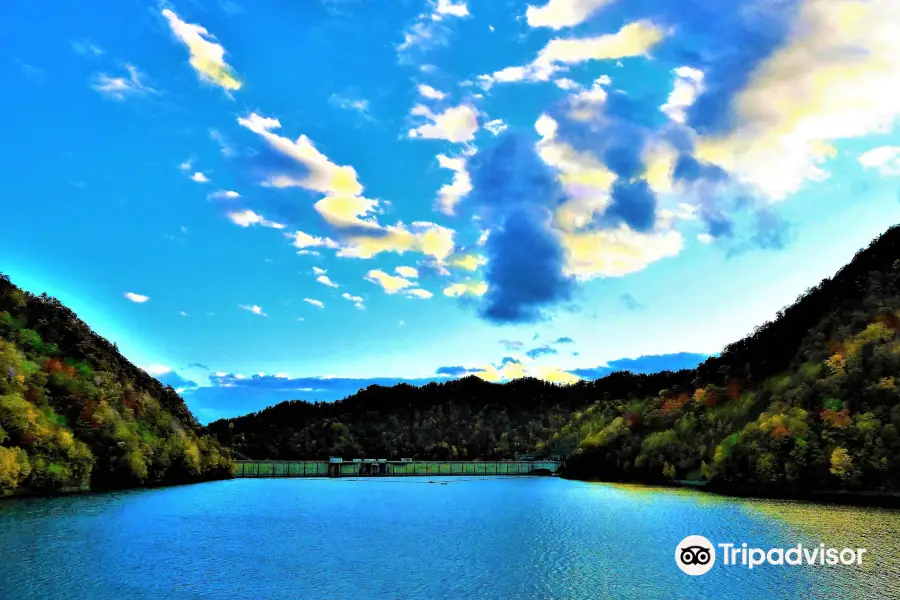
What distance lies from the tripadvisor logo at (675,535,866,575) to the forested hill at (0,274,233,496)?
111m

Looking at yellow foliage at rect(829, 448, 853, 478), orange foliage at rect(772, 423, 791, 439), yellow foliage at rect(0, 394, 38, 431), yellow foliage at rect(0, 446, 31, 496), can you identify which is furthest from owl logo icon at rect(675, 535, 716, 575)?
yellow foliage at rect(0, 394, 38, 431)

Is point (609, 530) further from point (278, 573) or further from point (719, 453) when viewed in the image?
point (719, 453)

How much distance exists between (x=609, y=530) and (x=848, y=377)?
4124 inches

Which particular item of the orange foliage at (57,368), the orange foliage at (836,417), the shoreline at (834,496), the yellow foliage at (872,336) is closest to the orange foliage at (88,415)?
the orange foliage at (57,368)

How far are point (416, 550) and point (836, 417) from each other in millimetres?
119360

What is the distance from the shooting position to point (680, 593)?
51.0 metres

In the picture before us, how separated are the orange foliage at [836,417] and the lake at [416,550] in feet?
113

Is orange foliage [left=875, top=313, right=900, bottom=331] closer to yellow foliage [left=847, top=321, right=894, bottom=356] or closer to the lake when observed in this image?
yellow foliage [left=847, top=321, right=894, bottom=356]

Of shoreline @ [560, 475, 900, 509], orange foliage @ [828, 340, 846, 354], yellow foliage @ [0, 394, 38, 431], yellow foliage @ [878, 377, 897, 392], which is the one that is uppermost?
orange foliage @ [828, 340, 846, 354]

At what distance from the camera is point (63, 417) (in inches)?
6186

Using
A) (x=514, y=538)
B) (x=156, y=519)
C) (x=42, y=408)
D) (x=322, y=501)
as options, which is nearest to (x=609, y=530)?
(x=514, y=538)

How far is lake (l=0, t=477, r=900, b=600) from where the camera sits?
51719 mm

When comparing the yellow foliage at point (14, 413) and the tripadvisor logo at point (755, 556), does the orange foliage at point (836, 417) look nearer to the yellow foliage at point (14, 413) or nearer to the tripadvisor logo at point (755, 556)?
the tripadvisor logo at point (755, 556)

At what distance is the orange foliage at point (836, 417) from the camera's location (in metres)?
148
